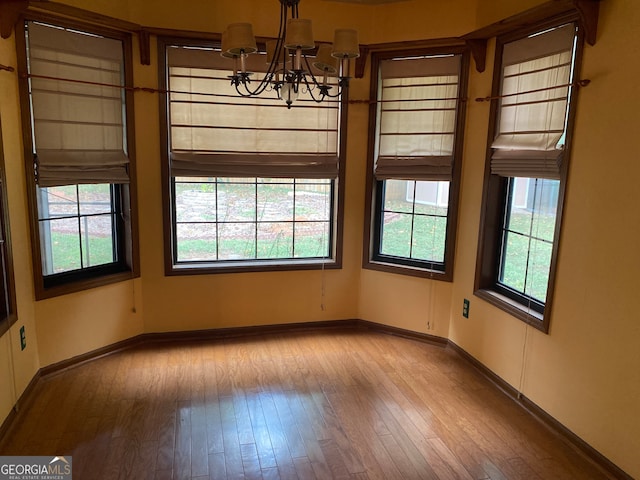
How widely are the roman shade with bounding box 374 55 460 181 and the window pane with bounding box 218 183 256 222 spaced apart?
1.10 m

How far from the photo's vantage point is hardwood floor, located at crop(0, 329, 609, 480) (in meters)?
2.36

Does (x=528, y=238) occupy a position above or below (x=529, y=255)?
above

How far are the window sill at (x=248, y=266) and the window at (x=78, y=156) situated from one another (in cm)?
41

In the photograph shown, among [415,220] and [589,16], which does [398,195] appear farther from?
[589,16]

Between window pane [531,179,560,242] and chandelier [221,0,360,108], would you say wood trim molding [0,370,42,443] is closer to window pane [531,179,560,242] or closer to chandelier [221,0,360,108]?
chandelier [221,0,360,108]

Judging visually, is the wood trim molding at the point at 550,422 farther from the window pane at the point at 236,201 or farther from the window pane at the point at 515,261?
the window pane at the point at 236,201

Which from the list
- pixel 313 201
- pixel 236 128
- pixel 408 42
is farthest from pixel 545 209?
pixel 236 128

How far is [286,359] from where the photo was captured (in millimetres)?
3582

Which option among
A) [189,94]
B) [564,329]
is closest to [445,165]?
[564,329]

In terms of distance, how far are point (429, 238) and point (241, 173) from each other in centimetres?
167

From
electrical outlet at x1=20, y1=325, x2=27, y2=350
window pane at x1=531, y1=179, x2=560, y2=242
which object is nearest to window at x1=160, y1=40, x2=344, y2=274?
electrical outlet at x1=20, y1=325, x2=27, y2=350

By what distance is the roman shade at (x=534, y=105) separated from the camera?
104 inches

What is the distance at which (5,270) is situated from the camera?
266 centimetres

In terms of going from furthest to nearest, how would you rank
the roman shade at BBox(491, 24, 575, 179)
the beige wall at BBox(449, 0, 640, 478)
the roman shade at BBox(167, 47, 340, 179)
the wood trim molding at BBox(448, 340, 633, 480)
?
1. the roman shade at BBox(167, 47, 340, 179)
2. the roman shade at BBox(491, 24, 575, 179)
3. the wood trim molding at BBox(448, 340, 633, 480)
4. the beige wall at BBox(449, 0, 640, 478)
